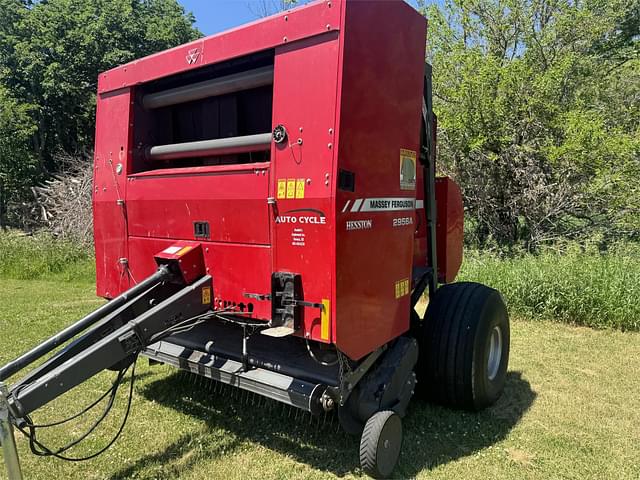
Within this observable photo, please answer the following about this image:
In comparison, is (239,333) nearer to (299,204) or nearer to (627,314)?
(299,204)

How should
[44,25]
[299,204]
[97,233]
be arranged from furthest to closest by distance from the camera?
[44,25]
[97,233]
[299,204]

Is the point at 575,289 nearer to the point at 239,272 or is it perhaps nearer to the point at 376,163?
the point at 376,163

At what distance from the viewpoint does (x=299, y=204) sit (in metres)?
2.70

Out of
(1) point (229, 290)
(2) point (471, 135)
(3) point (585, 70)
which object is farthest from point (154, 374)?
(3) point (585, 70)

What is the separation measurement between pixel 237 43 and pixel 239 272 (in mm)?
1369

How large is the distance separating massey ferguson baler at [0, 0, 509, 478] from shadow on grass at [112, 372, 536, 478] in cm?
18

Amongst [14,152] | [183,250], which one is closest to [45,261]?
[183,250]

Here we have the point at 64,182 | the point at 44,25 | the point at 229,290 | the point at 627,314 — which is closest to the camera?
the point at 229,290

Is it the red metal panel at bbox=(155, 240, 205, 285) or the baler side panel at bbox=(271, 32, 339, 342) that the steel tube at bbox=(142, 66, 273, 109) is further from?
the red metal panel at bbox=(155, 240, 205, 285)

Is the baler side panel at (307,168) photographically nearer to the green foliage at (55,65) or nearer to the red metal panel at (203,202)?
Answer: the red metal panel at (203,202)

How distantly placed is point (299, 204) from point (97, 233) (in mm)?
2075

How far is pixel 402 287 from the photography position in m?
3.21

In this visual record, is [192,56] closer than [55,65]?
Yes


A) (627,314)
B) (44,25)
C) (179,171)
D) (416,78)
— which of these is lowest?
(627,314)
